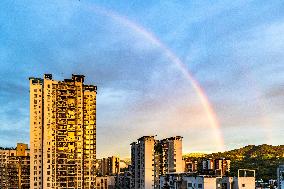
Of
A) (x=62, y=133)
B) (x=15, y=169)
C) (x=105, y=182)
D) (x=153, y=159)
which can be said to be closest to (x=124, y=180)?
(x=105, y=182)

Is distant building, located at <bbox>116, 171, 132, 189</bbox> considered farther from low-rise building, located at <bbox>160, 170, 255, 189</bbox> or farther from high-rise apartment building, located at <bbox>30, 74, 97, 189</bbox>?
low-rise building, located at <bbox>160, 170, 255, 189</bbox>

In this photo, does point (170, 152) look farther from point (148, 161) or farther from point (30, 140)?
point (30, 140)

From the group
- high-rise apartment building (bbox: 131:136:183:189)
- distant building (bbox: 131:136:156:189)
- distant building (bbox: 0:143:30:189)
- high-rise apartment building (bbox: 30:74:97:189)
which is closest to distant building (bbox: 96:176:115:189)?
high-rise apartment building (bbox: 131:136:183:189)

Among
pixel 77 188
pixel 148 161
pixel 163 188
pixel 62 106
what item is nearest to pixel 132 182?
pixel 148 161

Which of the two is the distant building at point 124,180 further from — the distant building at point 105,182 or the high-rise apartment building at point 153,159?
the high-rise apartment building at point 153,159

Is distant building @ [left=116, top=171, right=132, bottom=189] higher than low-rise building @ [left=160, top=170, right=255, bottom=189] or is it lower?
lower

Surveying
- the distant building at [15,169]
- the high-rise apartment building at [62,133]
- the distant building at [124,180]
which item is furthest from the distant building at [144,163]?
the distant building at [15,169]
